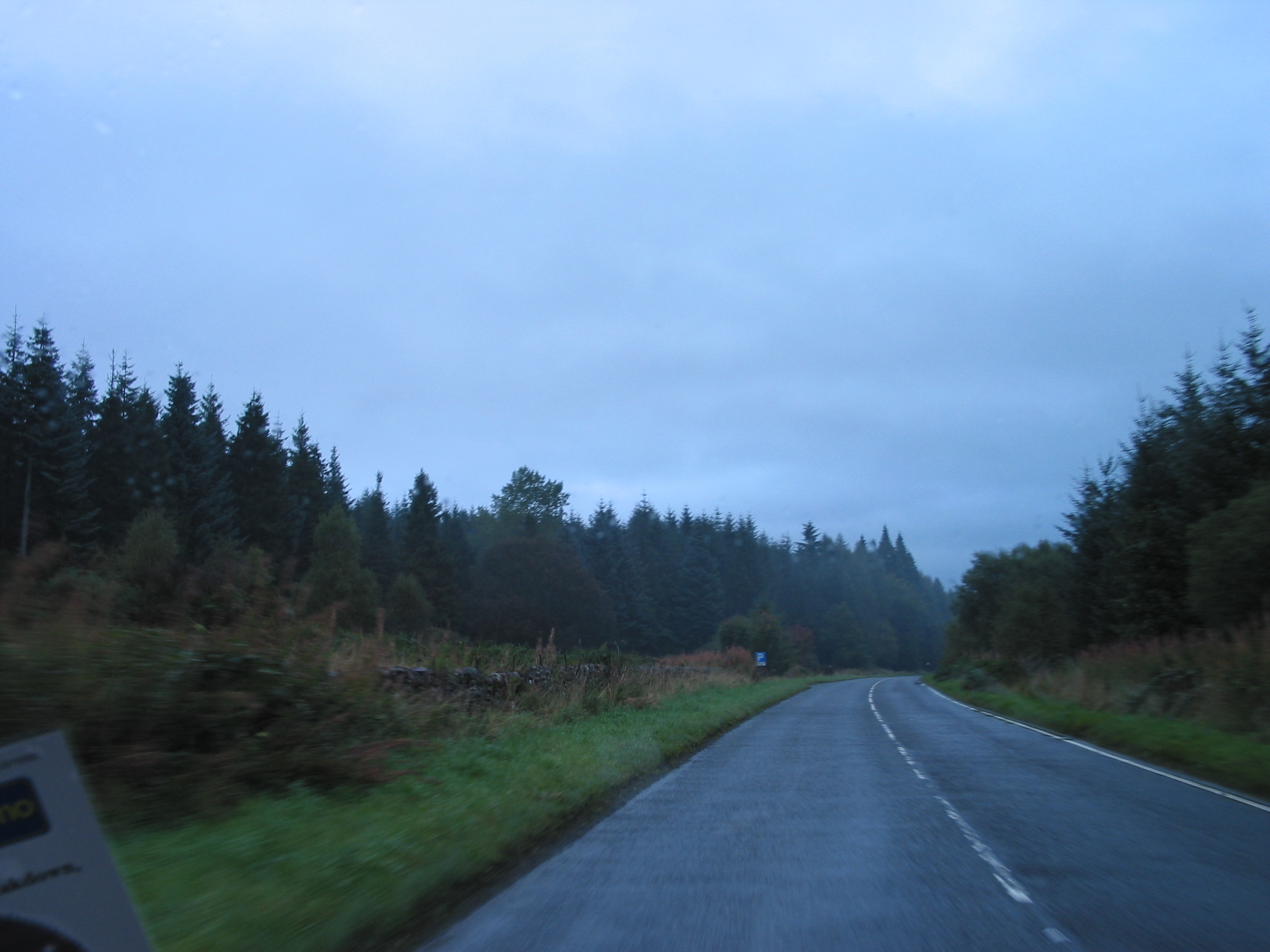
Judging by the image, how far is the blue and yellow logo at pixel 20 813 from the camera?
2.92 m

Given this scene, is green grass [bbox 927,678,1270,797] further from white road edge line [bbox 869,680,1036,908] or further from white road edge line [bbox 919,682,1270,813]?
white road edge line [bbox 869,680,1036,908]

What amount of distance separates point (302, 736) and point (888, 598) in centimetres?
15974

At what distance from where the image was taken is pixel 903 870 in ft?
24.5

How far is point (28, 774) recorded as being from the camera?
304 centimetres

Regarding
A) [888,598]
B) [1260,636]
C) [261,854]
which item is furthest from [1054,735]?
[888,598]

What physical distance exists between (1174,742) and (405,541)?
64.6 m

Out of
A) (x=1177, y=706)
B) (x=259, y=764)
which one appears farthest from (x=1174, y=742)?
(x=259, y=764)

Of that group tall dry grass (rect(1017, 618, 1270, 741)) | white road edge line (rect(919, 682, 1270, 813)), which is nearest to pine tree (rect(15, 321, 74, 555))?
white road edge line (rect(919, 682, 1270, 813))

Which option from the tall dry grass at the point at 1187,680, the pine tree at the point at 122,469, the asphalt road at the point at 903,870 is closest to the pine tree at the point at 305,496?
the pine tree at the point at 122,469

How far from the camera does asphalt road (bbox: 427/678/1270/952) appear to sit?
5.71 meters

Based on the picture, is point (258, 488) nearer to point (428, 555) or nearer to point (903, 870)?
point (903, 870)

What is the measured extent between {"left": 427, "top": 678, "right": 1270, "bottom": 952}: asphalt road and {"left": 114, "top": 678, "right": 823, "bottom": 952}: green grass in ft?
1.66

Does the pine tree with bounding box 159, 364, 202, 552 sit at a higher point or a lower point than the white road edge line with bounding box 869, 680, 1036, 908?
higher

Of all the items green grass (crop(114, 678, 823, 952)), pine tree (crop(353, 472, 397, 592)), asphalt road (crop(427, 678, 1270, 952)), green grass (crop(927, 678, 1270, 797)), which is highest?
pine tree (crop(353, 472, 397, 592))
